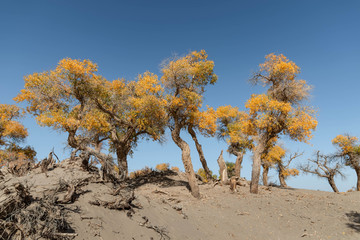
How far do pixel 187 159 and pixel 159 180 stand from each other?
187 inches

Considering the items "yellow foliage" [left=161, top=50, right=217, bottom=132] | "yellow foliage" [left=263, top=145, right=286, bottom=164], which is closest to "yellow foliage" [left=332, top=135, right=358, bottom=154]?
"yellow foliage" [left=263, top=145, right=286, bottom=164]

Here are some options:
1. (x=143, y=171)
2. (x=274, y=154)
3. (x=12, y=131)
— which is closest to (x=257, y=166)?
(x=143, y=171)

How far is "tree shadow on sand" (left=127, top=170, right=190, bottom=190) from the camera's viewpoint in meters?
19.4

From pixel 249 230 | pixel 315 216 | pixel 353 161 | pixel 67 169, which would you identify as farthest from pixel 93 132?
pixel 353 161

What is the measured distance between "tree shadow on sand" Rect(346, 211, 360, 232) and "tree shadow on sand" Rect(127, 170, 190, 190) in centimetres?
1033

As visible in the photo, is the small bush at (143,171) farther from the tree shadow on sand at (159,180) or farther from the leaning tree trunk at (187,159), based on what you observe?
the leaning tree trunk at (187,159)

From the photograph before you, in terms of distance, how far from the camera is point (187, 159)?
17.2 m

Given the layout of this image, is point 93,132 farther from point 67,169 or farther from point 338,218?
point 338,218

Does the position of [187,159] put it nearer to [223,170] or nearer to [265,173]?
[223,170]

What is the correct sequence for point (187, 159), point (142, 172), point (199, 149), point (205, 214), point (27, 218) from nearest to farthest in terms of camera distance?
point (27, 218) < point (205, 214) < point (187, 159) < point (199, 149) < point (142, 172)

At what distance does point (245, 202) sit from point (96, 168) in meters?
9.46

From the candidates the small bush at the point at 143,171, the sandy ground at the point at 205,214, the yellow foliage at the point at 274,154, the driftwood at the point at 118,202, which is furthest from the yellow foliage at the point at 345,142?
the driftwood at the point at 118,202

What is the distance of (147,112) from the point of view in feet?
59.3

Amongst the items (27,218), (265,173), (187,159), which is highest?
(265,173)
